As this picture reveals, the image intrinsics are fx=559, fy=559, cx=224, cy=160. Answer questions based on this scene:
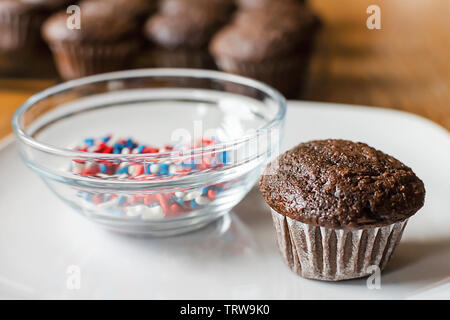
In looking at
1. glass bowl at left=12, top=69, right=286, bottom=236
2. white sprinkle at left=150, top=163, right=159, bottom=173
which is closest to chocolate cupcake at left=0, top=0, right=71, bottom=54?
glass bowl at left=12, top=69, right=286, bottom=236

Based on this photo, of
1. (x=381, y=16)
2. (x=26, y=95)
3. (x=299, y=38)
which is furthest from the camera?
(x=381, y=16)

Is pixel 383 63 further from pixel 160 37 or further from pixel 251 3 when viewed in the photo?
pixel 160 37

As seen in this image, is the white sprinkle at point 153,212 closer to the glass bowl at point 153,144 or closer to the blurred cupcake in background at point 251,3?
the glass bowl at point 153,144

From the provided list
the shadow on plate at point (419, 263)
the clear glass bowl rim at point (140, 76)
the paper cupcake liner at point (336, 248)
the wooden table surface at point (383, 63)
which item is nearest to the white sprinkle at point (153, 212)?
the clear glass bowl rim at point (140, 76)

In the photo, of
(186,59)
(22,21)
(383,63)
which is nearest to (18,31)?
(22,21)
